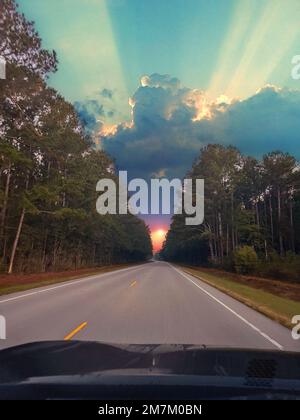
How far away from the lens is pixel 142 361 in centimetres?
528

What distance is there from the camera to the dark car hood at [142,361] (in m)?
4.75

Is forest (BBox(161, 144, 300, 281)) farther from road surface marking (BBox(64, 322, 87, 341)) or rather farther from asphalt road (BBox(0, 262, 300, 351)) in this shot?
road surface marking (BBox(64, 322, 87, 341))

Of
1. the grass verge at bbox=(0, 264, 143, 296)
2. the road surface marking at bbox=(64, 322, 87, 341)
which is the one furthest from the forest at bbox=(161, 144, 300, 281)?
the road surface marking at bbox=(64, 322, 87, 341)

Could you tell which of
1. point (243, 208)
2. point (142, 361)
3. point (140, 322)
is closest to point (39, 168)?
point (140, 322)

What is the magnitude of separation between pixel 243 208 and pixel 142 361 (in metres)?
74.8

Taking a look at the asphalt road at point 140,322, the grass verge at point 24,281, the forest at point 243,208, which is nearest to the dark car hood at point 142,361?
the asphalt road at point 140,322

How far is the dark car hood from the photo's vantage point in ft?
15.6

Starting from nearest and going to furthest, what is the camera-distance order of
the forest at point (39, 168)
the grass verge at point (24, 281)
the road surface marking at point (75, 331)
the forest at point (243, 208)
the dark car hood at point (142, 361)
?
1. the dark car hood at point (142, 361)
2. the road surface marking at point (75, 331)
3. the grass verge at point (24, 281)
4. the forest at point (39, 168)
5. the forest at point (243, 208)

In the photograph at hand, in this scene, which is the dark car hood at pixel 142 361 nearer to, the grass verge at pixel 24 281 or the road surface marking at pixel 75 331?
the road surface marking at pixel 75 331

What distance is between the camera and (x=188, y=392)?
423cm

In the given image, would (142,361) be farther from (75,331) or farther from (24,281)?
(24,281)

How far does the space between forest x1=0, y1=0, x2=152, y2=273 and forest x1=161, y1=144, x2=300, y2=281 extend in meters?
15.6

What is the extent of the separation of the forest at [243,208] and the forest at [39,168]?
15649mm

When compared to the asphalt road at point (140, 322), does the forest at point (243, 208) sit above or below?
above
